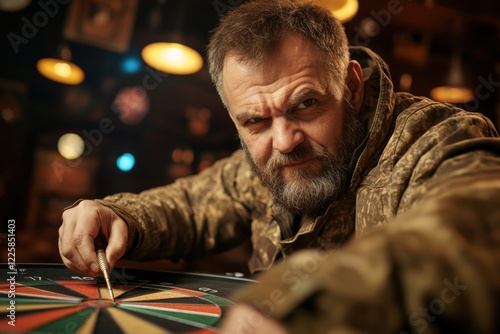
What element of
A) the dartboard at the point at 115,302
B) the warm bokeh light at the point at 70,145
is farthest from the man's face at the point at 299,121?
the warm bokeh light at the point at 70,145

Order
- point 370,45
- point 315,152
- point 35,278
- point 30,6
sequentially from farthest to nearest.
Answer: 1. point 370,45
2. point 30,6
3. point 315,152
4. point 35,278

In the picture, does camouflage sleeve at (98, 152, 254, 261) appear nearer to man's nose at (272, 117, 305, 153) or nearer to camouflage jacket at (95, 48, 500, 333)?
camouflage jacket at (95, 48, 500, 333)

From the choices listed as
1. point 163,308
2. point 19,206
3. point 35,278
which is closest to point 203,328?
point 163,308

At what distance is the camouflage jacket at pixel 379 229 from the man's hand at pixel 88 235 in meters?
0.07

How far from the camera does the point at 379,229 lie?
0.54m

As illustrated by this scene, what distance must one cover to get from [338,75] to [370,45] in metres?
3.31

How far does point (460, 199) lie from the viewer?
555 millimetres

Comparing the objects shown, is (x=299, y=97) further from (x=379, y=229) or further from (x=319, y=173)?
(x=379, y=229)

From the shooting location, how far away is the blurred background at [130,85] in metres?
3.45

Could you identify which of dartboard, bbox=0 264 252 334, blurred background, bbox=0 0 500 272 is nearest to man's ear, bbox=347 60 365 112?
dartboard, bbox=0 264 252 334

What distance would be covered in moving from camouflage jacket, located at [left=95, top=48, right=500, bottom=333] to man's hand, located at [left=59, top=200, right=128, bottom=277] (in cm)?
7

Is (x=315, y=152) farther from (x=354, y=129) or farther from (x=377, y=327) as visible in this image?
(x=377, y=327)

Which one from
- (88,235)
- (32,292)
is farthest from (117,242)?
(32,292)

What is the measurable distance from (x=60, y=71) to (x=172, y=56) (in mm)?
1013
